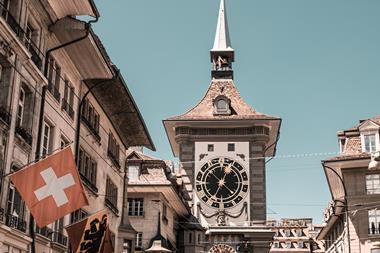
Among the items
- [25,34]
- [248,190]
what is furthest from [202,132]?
[25,34]

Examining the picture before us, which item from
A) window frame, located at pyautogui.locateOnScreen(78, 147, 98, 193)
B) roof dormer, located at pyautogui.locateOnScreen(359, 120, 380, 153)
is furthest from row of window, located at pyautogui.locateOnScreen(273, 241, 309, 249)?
window frame, located at pyautogui.locateOnScreen(78, 147, 98, 193)

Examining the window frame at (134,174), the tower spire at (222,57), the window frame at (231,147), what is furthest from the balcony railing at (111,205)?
the tower spire at (222,57)

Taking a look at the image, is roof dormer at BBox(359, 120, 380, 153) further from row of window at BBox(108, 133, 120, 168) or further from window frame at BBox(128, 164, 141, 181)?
row of window at BBox(108, 133, 120, 168)

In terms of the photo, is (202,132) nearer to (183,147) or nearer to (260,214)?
(183,147)

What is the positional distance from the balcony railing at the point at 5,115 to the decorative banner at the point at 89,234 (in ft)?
13.8

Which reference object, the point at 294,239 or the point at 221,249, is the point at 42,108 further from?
the point at 294,239

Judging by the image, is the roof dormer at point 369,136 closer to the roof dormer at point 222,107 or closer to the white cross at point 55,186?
the roof dormer at point 222,107

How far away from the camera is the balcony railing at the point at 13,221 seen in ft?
57.9

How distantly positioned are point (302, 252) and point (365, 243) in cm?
5893

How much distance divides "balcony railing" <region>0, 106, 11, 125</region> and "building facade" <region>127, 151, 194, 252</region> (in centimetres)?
2624

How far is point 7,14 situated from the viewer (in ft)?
60.8

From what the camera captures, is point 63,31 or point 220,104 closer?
point 63,31

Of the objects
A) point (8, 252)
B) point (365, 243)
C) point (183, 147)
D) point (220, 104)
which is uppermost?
point (220, 104)

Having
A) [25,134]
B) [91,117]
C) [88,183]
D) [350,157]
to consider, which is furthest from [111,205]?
[350,157]
